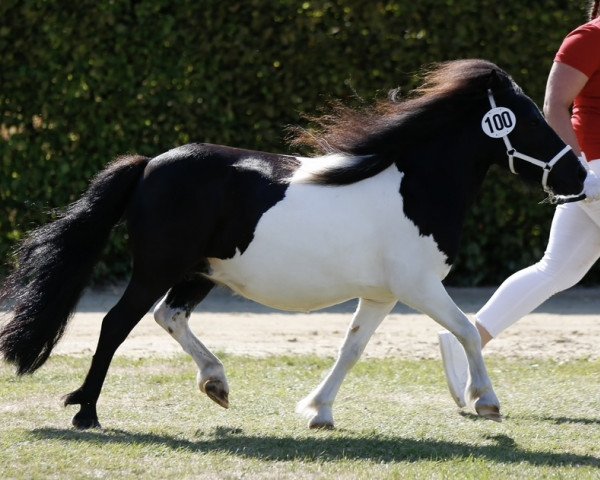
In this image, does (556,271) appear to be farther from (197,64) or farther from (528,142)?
(197,64)

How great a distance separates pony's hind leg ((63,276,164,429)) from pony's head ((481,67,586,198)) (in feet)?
5.59

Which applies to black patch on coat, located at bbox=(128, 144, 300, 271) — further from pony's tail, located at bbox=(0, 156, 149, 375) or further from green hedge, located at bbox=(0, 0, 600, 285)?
green hedge, located at bbox=(0, 0, 600, 285)

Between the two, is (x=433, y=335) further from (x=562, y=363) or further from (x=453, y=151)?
(x=453, y=151)

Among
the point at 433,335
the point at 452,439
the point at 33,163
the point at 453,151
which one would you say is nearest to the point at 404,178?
the point at 453,151

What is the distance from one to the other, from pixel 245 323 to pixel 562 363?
96.7 inches

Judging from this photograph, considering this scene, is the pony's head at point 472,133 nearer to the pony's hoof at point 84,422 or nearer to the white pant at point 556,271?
the white pant at point 556,271

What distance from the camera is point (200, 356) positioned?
19.4 ft

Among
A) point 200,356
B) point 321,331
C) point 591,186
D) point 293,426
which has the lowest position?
point 321,331

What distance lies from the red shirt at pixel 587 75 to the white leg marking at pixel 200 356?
6.97 feet

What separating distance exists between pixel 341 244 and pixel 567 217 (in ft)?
4.81

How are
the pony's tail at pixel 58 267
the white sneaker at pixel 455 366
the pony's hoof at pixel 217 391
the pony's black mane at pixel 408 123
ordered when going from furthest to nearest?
the white sneaker at pixel 455 366, the pony's hoof at pixel 217 391, the pony's tail at pixel 58 267, the pony's black mane at pixel 408 123

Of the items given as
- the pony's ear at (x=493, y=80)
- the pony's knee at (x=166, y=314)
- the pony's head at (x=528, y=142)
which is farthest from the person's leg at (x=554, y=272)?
the pony's knee at (x=166, y=314)

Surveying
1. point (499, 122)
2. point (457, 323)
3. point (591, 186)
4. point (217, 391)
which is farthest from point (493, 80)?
point (217, 391)

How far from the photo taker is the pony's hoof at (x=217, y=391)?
5.89m
